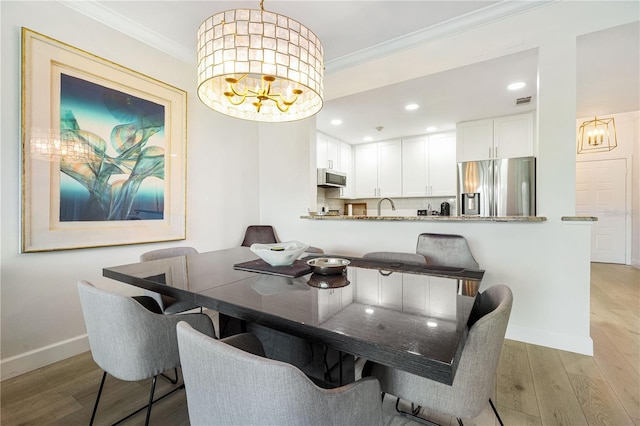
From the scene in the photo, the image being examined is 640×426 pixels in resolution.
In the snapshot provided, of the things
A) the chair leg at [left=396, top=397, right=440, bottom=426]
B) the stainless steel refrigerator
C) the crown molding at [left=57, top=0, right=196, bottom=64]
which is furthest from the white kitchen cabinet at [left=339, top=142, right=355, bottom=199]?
the chair leg at [left=396, top=397, right=440, bottom=426]

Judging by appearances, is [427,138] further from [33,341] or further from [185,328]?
[33,341]

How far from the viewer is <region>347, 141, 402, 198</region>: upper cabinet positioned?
5.21 meters

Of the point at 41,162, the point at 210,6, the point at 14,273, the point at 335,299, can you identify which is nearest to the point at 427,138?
the point at 210,6

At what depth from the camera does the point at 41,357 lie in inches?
76.1

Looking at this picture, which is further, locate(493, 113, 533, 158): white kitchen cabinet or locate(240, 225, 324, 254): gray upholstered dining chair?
locate(493, 113, 533, 158): white kitchen cabinet

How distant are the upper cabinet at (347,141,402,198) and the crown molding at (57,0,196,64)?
11.5ft

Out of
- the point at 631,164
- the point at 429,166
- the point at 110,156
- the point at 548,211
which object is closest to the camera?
the point at 548,211

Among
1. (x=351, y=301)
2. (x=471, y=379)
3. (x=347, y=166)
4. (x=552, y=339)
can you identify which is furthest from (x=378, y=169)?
(x=471, y=379)

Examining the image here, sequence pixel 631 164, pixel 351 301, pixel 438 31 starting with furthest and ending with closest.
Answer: pixel 631 164 → pixel 438 31 → pixel 351 301

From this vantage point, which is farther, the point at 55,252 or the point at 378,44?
the point at 378,44

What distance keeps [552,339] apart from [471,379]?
1.79 meters

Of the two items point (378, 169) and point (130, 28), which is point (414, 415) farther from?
point (378, 169)

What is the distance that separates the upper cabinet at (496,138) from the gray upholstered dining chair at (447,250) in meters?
2.52

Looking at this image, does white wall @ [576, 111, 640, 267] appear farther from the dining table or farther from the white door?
the dining table
